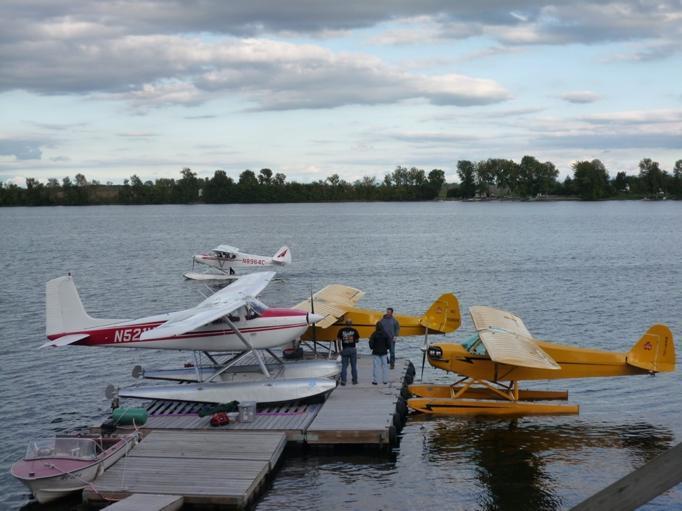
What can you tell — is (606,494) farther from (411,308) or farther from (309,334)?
(411,308)

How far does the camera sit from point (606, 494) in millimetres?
4039

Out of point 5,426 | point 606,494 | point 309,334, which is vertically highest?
point 606,494

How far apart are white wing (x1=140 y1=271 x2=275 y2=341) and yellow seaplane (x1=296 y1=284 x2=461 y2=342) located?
1417 mm

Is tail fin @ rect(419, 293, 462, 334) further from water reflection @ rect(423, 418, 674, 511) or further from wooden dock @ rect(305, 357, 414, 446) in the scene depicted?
water reflection @ rect(423, 418, 674, 511)

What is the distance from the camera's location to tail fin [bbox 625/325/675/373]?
15.0 meters

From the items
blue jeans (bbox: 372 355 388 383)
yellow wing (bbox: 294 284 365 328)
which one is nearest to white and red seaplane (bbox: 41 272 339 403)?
blue jeans (bbox: 372 355 388 383)

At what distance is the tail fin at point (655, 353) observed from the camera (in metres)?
15.0

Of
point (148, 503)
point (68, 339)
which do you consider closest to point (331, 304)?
point (68, 339)

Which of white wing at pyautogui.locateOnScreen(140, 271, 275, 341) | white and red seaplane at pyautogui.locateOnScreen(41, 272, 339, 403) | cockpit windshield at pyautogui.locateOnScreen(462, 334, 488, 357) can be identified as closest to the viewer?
white wing at pyautogui.locateOnScreen(140, 271, 275, 341)

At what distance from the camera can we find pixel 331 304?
18.8m

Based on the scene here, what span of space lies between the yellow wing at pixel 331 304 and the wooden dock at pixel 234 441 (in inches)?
59.0

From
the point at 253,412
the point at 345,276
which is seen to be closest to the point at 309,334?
the point at 253,412

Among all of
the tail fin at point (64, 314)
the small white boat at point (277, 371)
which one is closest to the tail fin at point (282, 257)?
A: the small white boat at point (277, 371)

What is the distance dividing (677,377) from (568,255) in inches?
1585
